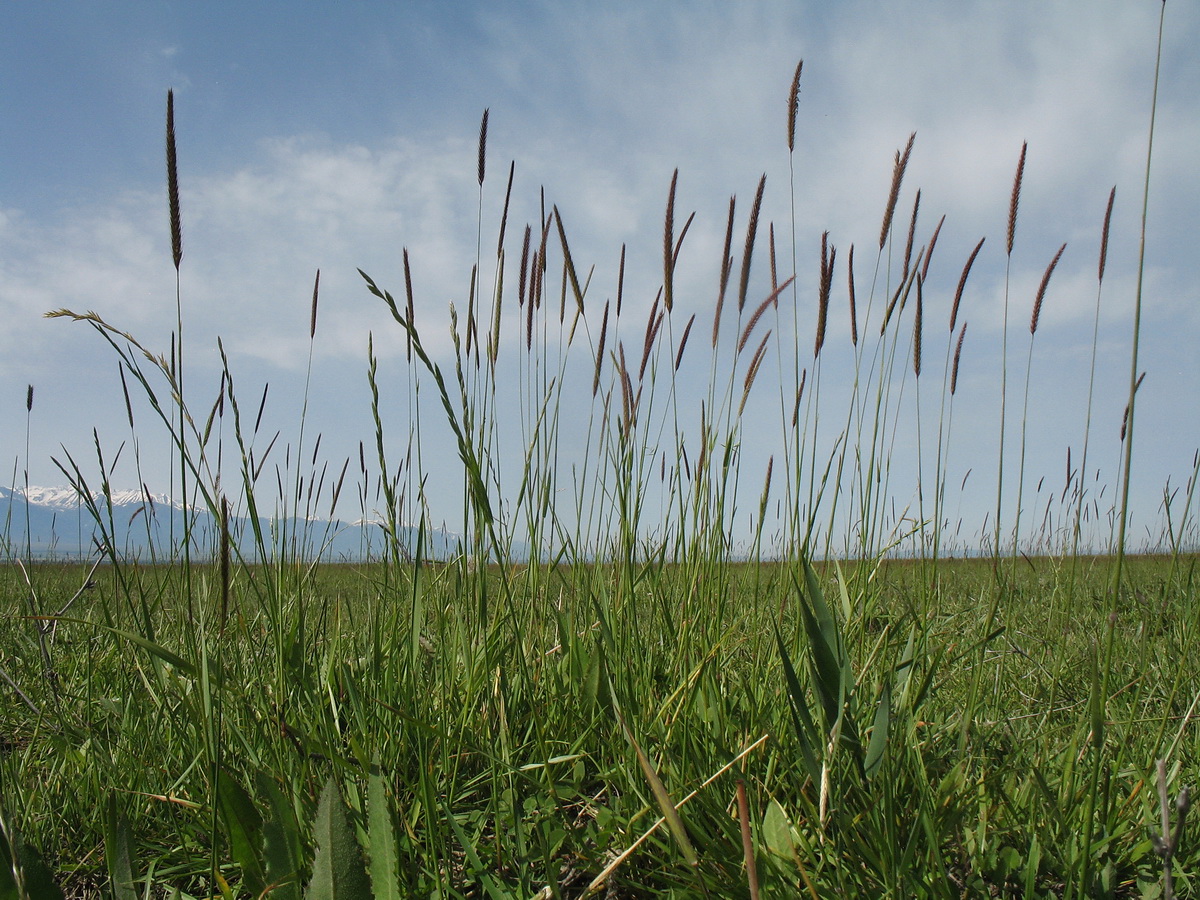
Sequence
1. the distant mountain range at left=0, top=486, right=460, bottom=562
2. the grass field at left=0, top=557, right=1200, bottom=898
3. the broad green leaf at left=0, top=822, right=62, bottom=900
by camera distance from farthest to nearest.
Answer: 1. the distant mountain range at left=0, top=486, right=460, bottom=562
2. the grass field at left=0, top=557, right=1200, bottom=898
3. the broad green leaf at left=0, top=822, right=62, bottom=900

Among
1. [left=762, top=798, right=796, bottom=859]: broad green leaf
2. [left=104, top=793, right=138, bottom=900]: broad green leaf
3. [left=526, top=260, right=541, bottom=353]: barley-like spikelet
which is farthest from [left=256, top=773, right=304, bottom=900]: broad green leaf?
[left=526, top=260, right=541, bottom=353]: barley-like spikelet

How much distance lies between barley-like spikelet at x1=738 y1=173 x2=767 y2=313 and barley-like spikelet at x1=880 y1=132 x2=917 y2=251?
0.24 meters

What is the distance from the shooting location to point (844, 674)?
828 millimetres

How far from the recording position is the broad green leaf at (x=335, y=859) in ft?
2.62

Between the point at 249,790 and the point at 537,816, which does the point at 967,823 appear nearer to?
the point at 537,816

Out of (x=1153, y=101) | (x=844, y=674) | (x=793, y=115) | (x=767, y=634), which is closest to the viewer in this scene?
(x=1153, y=101)

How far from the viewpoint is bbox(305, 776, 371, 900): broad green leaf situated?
798 millimetres

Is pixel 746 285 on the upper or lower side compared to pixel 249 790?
upper

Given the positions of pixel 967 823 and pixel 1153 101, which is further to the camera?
pixel 967 823

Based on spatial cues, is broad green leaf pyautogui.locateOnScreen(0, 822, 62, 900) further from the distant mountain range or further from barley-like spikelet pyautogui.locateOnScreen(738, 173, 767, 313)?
barley-like spikelet pyautogui.locateOnScreen(738, 173, 767, 313)

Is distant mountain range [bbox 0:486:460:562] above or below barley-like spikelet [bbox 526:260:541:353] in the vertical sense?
below

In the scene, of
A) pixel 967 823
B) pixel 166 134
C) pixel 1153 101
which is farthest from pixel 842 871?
pixel 166 134

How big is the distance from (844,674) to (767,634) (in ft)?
2.30

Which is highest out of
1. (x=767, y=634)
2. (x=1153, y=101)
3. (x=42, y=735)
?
(x=1153, y=101)
